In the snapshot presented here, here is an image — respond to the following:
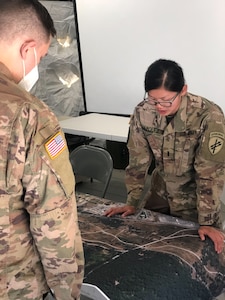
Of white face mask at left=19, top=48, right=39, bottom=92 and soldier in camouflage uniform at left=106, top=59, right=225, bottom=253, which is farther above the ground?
white face mask at left=19, top=48, right=39, bottom=92

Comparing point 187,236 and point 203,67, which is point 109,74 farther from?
point 187,236

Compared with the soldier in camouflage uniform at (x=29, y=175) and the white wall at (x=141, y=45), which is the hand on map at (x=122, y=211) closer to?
the soldier in camouflage uniform at (x=29, y=175)

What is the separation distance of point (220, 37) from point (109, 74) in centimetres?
130

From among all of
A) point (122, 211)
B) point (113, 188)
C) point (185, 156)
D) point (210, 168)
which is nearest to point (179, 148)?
point (185, 156)

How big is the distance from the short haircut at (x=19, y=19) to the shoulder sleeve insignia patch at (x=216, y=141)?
3.17ft

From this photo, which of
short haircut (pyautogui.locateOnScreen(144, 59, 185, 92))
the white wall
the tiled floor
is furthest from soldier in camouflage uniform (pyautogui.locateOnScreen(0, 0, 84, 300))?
the white wall

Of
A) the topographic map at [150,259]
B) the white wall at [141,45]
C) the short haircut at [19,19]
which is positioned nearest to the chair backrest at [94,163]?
the topographic map at [150,259]

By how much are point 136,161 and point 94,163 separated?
57 centimetres

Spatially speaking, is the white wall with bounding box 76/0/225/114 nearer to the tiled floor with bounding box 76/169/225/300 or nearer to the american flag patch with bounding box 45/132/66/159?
the tiled floor with bounding box 76/169/225/300

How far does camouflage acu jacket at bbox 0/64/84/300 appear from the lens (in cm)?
87

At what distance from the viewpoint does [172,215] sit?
6.44 ft

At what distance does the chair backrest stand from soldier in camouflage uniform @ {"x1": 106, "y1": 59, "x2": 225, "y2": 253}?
36 centimetres

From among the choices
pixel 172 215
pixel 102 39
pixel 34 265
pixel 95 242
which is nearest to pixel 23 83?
pixel 34 265

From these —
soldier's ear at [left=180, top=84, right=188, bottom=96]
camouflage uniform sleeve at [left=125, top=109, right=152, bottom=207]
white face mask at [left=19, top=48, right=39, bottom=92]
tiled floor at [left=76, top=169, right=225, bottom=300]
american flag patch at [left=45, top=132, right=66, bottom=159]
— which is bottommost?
tiled floor at [left=76, top=169, right=225, bottom=300]
